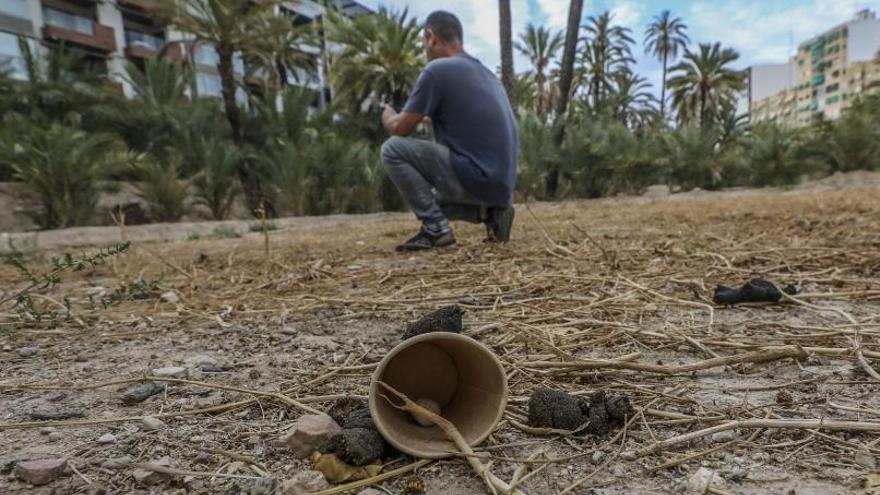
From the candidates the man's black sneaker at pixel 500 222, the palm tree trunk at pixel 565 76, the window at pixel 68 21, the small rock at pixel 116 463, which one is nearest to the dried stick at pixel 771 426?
the small rock at pixel 116 463

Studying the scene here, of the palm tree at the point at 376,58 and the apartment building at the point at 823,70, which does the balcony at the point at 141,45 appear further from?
the apartment building at the point at 823,70

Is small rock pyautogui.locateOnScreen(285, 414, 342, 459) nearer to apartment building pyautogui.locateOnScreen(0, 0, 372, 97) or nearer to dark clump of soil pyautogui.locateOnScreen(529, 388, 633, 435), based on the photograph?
dark clump of soil pyautogui.locateOnScreen(529, 388, 633, 435)

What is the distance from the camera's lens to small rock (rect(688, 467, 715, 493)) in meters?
0.69

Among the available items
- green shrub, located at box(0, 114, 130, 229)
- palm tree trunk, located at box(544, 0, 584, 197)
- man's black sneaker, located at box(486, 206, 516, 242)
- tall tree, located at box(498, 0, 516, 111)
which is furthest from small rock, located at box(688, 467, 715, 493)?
palm tree trunk, located at box(544, 0, 584, 197)

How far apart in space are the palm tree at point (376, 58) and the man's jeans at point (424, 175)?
15.6 m

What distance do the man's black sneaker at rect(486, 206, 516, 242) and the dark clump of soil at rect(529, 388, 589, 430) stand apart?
243 centimetres

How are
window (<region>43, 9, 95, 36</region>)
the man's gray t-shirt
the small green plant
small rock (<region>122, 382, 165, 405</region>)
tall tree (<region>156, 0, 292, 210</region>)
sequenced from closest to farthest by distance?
small rock (<region>122, 382, 165, 405</region>), the small green plant, the man's gray t-shirt, tall tree (<region>156, 0, 292, 210</region>), window (<region>43, 9, 95, 36</region>)

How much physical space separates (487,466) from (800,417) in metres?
0.55

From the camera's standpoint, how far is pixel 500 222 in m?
3.30

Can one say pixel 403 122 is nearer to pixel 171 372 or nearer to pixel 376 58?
pixel 171 372

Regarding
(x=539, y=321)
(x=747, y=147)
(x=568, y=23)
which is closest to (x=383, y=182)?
(x=568, y=23)

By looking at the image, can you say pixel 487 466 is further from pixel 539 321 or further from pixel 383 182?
pixel 383 182

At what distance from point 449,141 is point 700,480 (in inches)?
105

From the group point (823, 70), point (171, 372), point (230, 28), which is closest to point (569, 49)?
point (230, 28)
